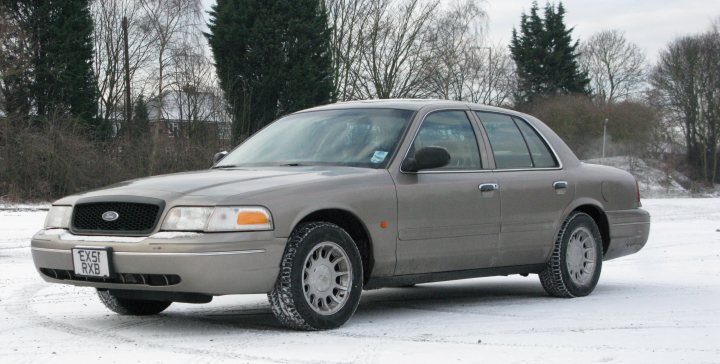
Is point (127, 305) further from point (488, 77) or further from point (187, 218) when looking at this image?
Answer: point (488, 77)

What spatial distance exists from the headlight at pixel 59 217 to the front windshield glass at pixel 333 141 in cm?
141

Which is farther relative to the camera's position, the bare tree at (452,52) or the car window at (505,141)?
the bare tree at (452,52)

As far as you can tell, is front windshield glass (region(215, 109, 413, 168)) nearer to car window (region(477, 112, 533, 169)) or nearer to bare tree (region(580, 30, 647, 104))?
car window (region(477, 112, 533, 169))

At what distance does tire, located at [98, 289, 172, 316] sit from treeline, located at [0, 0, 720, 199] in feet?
76.4

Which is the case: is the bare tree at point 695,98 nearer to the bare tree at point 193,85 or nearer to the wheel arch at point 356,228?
the bare tree at point 193,85

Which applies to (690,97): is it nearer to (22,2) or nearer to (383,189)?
(22,2)

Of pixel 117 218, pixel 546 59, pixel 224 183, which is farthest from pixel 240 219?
pixel 546 59

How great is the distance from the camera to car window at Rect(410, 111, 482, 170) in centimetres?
769

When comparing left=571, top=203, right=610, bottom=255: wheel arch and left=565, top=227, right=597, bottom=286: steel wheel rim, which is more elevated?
left=571, top=203, right=610, bottom=255: wheel arch

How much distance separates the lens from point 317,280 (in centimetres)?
655

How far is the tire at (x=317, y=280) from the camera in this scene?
20.9ft

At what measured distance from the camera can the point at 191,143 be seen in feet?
112

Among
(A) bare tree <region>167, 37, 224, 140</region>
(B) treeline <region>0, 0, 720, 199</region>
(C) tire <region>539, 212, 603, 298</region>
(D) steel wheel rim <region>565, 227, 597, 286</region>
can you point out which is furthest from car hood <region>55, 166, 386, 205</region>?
(A) bare tree <region>167, 37, 224, 140</region>

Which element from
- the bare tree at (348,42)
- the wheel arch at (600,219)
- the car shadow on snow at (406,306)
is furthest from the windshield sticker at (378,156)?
the bare tree at (348,42)
